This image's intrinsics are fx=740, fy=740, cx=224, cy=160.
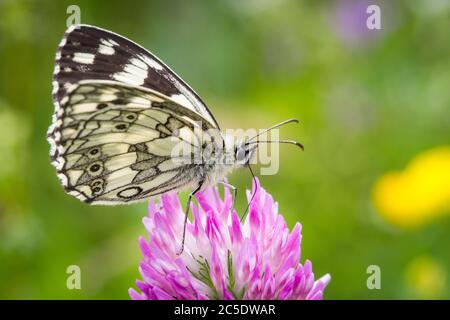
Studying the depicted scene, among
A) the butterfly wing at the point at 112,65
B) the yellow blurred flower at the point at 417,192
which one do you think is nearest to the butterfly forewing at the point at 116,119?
the butterfly wing at the point at 112,65

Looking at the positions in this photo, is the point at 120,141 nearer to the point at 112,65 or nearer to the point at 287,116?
the point at 112,65

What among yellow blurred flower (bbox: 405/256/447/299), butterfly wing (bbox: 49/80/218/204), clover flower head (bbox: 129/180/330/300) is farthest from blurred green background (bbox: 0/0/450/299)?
clover flower head (bbox: 129/180/330/300)

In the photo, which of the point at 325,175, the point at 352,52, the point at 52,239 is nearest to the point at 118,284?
the point at 52,239

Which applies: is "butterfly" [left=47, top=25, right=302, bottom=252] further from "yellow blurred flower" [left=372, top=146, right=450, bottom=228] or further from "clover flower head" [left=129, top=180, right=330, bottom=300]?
"yellow blurred flower" [left=372, top=146, right=450, bottom=228]

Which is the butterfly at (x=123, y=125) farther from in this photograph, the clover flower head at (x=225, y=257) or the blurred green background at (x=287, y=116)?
the blurred green background at (x=287, y=116)

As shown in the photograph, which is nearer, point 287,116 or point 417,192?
point 417,192

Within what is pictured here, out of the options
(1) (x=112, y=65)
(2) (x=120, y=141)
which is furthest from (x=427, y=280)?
(1) (x=112, y=65)
